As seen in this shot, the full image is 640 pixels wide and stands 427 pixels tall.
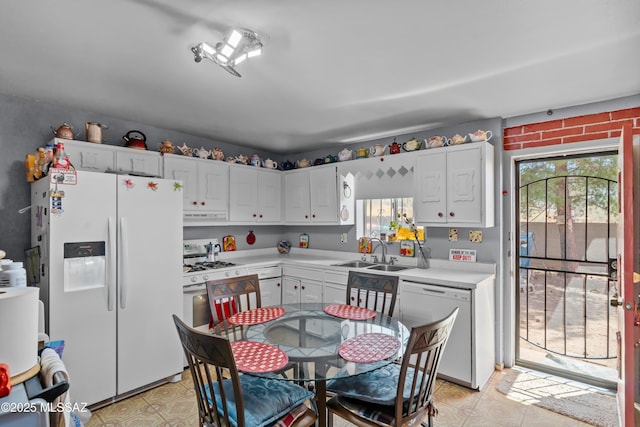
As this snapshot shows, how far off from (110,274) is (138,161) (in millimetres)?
1191

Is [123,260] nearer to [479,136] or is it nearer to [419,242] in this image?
[419,242]

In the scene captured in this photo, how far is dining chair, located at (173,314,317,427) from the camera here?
1372mm

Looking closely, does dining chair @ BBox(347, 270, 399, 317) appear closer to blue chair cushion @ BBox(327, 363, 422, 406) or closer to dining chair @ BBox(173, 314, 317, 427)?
blue chair cushion @ BBox(327, 363, 422, 406)

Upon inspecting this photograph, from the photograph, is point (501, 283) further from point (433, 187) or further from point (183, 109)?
point (183, 109)

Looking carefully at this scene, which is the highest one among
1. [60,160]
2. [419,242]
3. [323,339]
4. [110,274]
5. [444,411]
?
[60,160]

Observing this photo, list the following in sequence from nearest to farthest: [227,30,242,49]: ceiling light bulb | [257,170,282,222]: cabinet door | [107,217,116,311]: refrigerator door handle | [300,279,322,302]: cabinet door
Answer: [227,30,242,49]: ceiling light bulb < [107,217,116,311]: refrigerator door handle < [300,279,322,302]: cabinet door < [257,170,282,222]: cabinet door

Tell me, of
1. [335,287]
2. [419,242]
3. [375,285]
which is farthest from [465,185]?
[335,287]

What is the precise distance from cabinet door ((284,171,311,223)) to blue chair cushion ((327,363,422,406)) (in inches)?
102

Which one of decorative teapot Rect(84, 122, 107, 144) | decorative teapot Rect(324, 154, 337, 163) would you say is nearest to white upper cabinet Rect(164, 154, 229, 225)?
decorative teapot Rect(84, 122, 107, 144)

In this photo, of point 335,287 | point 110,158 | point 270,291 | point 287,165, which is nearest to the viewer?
point 110,158

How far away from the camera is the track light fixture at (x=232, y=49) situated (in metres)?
1.69

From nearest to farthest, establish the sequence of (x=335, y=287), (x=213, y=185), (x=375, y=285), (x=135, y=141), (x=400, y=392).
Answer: (x=400, y=392) → (x=375, y=285) → (x=135, y=141) → (x=335, y=287) → (x=213, y=185)

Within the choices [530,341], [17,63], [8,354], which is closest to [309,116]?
[17,63]

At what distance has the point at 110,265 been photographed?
2488mm
